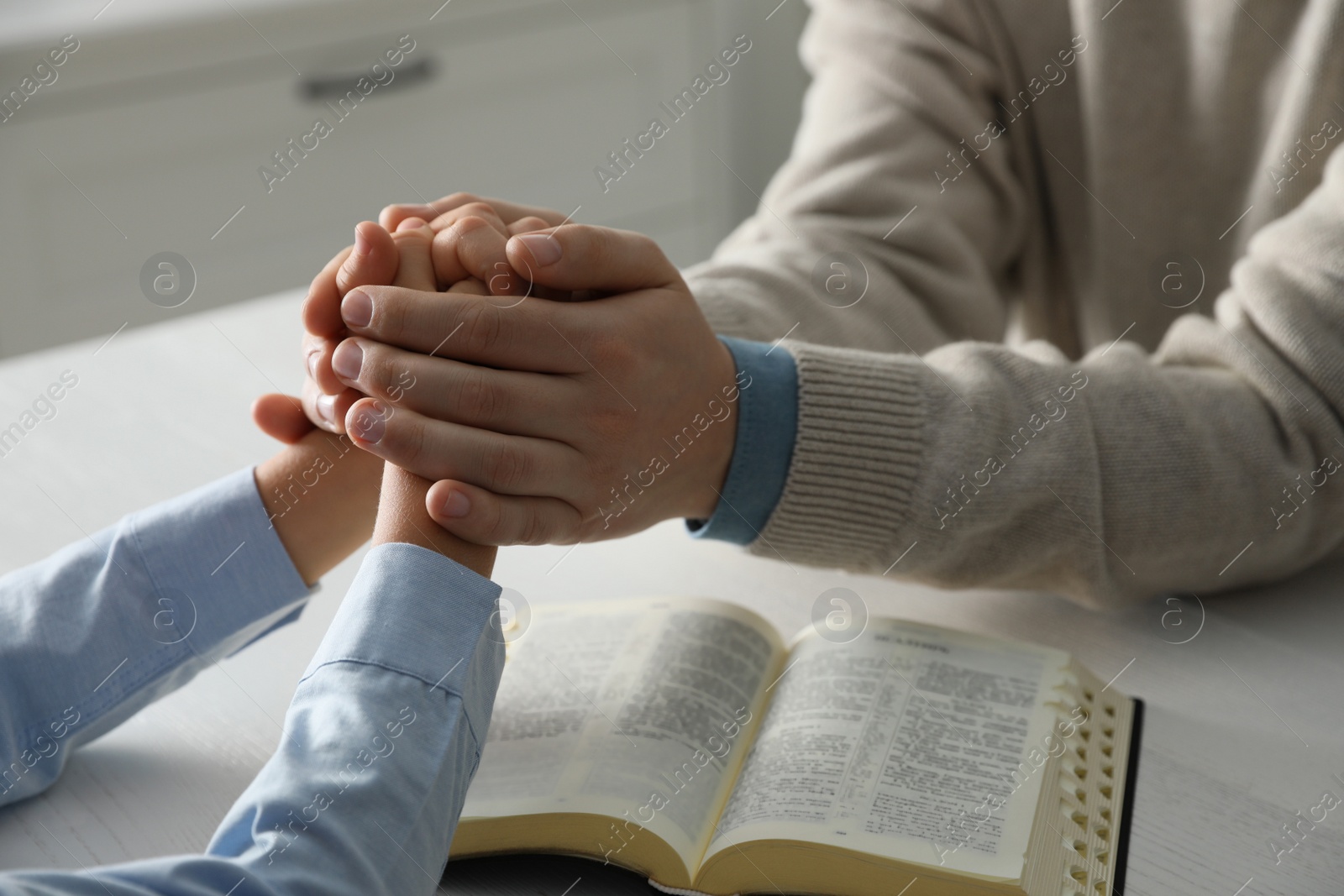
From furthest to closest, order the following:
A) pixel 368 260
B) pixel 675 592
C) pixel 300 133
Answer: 1. pixel 300 133
2. pixel 675 592
3. pixel 368 260

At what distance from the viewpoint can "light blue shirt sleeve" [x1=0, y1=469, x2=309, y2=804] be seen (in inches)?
25.4

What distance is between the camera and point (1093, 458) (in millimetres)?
756

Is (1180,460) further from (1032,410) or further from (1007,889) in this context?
(1007,889)

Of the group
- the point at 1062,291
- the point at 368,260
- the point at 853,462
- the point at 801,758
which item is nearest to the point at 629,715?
the point at 801,758

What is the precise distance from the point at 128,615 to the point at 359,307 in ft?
0.71

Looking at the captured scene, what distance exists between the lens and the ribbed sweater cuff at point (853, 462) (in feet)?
2.43

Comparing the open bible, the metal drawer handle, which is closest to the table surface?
the open bible

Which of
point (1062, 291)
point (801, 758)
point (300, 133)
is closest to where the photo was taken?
point (801, 758)

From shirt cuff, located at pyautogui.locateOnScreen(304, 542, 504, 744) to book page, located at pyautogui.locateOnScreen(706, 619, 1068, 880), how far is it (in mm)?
142

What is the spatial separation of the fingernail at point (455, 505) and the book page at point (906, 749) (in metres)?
0.20

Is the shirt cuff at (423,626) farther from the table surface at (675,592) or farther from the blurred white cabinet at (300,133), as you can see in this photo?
the blurred white cabinet at (300,133)

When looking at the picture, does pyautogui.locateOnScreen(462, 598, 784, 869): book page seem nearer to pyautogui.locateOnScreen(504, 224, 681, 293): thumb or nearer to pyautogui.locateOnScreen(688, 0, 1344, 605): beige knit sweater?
pyautogui.locateOnScreen(688, 0, 1344, 605): beige knit sweater

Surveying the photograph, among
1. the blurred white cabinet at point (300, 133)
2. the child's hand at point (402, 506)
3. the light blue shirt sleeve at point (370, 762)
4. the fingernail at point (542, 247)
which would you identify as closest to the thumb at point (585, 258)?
the fingernail at point (542, 247)

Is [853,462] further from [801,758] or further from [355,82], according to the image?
[355,82]
